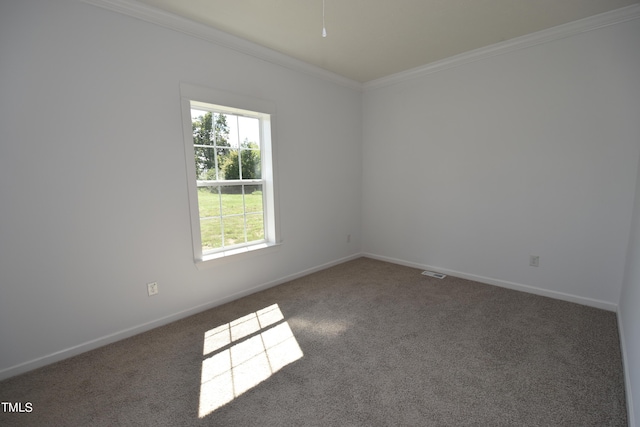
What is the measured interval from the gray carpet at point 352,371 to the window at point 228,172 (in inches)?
31.2

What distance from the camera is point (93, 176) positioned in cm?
221

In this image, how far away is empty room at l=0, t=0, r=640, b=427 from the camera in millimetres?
1861

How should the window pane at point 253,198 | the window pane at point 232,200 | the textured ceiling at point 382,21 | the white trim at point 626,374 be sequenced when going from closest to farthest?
the white trim at point 626,374, the textured ceiling at point 382,21, the window pane at point 232,200, the window pane at point 253,198

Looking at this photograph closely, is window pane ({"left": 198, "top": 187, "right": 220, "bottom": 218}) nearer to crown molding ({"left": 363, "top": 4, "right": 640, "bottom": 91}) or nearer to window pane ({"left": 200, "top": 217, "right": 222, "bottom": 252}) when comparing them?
window pane ({"left": 200, "top": 217, "right": 222, "bottom": 252})

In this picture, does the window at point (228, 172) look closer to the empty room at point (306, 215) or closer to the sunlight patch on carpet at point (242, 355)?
the empty room at point (306, 215)

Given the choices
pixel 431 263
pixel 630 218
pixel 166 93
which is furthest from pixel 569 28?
pixel 166 93

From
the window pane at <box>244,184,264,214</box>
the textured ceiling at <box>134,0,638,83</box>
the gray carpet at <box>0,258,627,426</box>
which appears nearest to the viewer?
the gray carpet at <box>0,258,627,426</box>

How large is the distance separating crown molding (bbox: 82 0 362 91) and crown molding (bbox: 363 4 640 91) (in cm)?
116

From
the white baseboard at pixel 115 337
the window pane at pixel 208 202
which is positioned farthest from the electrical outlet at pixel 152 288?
the window pane at pixel 208 202

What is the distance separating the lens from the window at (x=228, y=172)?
2.77 meters

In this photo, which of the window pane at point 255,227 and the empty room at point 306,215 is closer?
the empty room at point 306,215

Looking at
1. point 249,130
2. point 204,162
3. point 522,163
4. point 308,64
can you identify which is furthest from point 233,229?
point 522,163

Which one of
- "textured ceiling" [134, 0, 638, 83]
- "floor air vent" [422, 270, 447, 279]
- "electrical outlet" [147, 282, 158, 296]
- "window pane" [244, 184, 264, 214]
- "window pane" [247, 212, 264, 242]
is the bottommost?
"floor air vent" [422, 270, 447, 279]

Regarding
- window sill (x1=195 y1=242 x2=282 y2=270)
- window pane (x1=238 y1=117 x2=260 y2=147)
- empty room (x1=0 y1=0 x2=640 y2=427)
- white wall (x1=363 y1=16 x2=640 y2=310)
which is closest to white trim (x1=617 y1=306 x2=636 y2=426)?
empty room (x1=0 y1=0 x2=640 y2=427)
